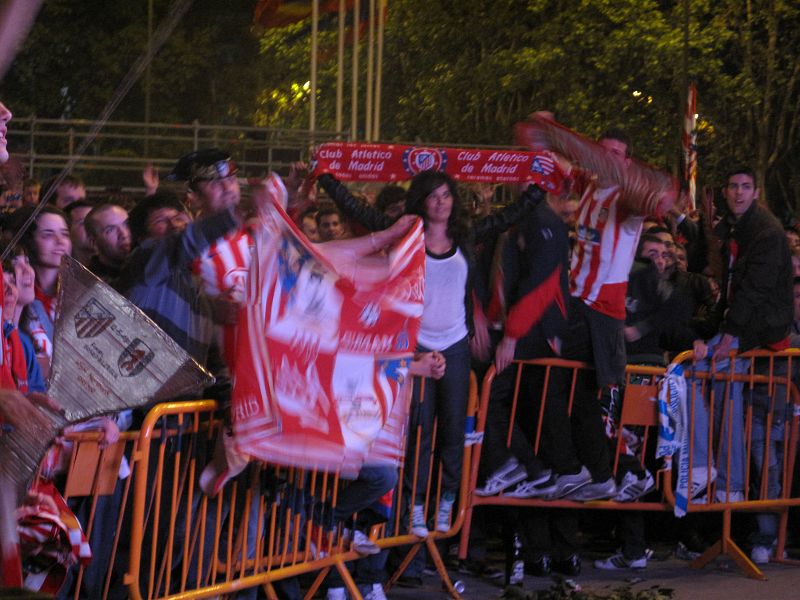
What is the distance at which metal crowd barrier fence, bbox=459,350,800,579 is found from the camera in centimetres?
803

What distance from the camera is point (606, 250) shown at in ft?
27.4

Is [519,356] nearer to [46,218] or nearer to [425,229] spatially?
[425,229]

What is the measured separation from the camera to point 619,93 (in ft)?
104

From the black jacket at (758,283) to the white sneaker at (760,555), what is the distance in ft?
4.20

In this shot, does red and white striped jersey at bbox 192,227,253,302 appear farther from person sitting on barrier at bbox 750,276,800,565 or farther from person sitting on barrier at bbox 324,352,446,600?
person sitting on barrier at bbox 750,276,800,565

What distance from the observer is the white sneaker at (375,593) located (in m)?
7.10

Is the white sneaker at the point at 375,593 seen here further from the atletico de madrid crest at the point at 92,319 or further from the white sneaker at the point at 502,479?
the atletico de madrid crest at the point at 92,319

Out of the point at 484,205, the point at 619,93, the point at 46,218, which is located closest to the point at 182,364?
the point at 46,218

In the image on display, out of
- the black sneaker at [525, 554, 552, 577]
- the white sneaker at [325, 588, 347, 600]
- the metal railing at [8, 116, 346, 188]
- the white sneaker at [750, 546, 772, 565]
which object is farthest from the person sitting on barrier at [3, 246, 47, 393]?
the metal railing at [8, 116, 346, 188]

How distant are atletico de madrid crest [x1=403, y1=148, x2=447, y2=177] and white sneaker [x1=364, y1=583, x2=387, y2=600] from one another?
246 centimetres

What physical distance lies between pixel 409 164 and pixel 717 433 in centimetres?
247

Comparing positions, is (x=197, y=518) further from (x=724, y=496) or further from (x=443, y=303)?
(x=724, y=496)

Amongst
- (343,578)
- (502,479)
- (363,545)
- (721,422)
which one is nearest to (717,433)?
(721,422)

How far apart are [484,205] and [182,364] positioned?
5381 mm
